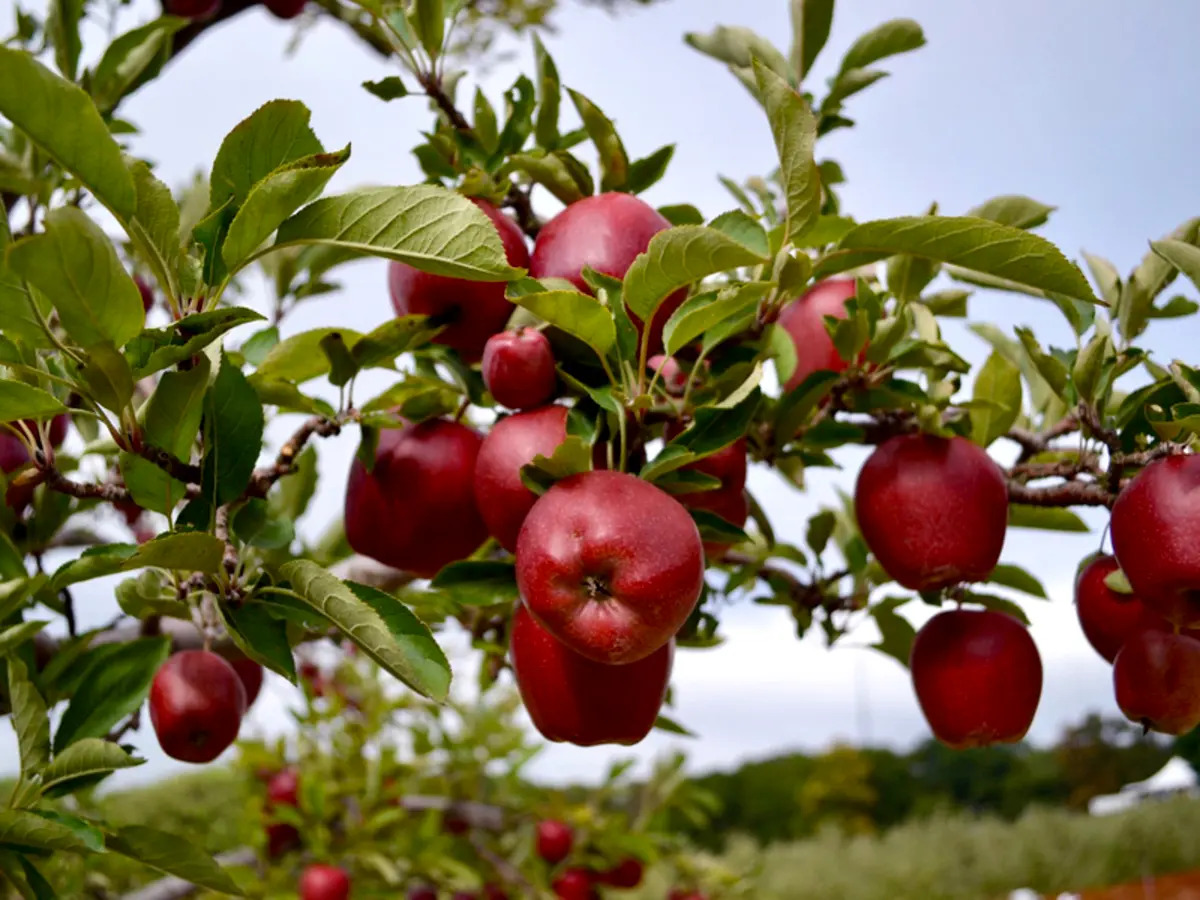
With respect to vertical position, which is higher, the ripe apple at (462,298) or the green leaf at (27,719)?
the ripe apple at (462,298)

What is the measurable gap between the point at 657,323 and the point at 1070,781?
1061 centimetres

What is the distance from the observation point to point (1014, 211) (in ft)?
2.96

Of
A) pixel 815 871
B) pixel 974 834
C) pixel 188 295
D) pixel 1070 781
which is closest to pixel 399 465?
pixel 188 295

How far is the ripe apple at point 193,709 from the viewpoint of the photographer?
0.89 m

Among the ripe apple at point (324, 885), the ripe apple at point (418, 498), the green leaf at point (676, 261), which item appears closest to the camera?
the green leaf at point (676, 261)

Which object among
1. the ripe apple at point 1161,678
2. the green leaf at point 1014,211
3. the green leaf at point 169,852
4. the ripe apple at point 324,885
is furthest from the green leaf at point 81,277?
the ripe apple at point 324,885

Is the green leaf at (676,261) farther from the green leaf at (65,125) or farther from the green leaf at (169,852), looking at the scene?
the green leaf at (169,852)

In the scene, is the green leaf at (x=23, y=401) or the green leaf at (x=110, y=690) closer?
the green leaf at (x=23, y=401)

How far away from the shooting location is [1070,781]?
989 centimetres

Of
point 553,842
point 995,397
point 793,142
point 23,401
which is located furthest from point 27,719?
point 553,842

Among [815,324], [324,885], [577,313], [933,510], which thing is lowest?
[324,885]

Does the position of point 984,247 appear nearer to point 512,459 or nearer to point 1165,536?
point 1165,536

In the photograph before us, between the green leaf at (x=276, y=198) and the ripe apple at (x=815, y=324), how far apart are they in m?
0.51

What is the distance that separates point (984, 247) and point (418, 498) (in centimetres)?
45
